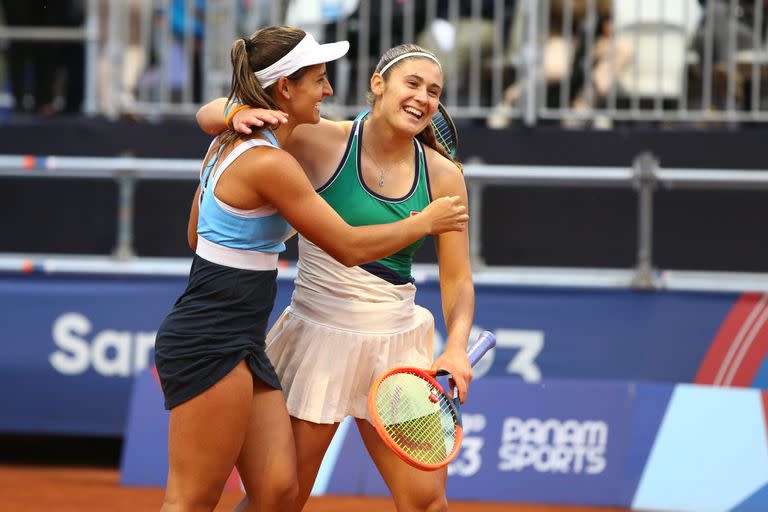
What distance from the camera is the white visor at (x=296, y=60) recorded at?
3.80 m

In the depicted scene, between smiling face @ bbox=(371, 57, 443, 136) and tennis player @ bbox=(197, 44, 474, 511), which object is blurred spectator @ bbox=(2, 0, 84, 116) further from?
smiling face @ bbox=(371, 57, 443, 136)

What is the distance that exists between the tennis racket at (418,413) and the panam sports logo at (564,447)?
2.94 metres

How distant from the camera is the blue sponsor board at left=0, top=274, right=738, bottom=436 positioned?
7.02 meters

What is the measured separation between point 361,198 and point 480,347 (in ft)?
1.99

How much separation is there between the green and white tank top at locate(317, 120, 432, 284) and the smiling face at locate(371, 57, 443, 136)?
0.17 meters

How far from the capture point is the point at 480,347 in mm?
4023

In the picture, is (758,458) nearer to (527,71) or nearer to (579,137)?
(579,137)

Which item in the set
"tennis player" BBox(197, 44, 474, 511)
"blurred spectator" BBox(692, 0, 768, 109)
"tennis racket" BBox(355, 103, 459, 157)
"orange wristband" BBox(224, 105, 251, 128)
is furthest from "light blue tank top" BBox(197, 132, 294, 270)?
Result: "blurred spectator" BBox(692, 0, 768, 109)

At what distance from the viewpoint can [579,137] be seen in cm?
757

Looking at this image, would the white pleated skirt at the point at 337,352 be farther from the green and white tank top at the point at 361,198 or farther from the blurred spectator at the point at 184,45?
the blurred spectator at the point at 184,45

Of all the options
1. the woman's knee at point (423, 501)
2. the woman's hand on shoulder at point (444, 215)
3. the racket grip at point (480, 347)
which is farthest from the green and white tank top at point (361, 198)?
the woman's knee at point (423, 501)

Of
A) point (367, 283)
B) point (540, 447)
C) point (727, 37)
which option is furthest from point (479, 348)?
point (727, 37)

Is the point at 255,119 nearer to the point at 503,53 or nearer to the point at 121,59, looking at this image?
the point at 503,53

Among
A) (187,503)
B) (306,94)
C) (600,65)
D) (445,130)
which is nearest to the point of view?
(187,503)
